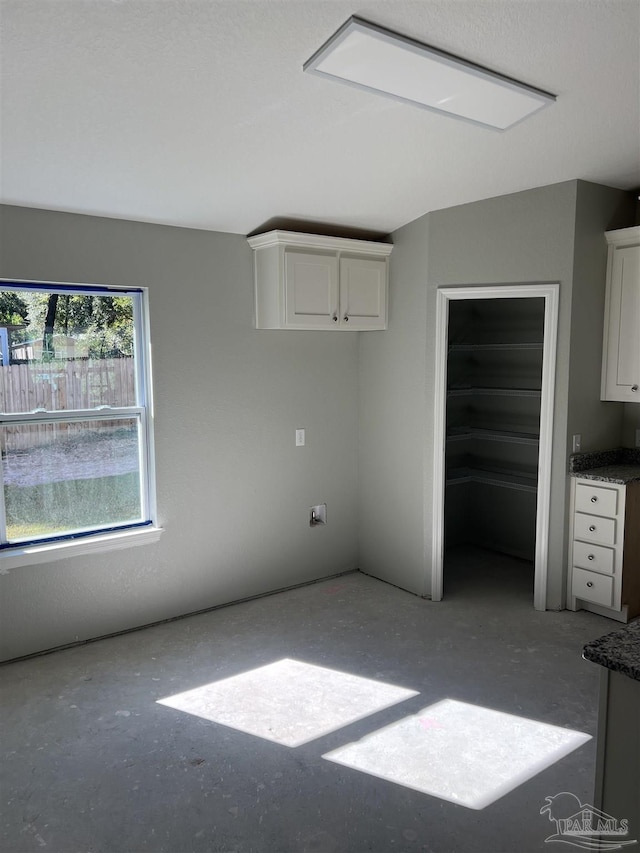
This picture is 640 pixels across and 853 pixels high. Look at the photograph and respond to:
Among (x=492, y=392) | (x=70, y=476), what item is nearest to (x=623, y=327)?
(x=492, y=392)

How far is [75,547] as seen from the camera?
3.33 meters

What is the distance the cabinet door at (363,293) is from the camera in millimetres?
3934

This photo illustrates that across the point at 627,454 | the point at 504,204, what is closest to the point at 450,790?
the point at 627,454

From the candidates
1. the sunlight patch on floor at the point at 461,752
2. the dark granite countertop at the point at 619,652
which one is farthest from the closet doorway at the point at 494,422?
the dark granite countertop at the point at 619,652

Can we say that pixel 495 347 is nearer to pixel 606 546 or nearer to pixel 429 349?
pixel 429 349

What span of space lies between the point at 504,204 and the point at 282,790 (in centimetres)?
321

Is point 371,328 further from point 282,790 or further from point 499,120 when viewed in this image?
point 282,790

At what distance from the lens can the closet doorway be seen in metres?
4.81

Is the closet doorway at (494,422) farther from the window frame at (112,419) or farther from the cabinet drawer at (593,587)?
the window frame at (112,419)

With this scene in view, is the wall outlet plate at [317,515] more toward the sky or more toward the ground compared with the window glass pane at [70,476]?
more toward the ground

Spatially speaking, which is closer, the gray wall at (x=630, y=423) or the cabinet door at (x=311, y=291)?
the cabinet door at (x=311, y=291)

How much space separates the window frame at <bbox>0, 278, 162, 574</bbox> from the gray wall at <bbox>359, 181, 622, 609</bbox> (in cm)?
157

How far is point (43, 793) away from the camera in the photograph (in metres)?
2.28

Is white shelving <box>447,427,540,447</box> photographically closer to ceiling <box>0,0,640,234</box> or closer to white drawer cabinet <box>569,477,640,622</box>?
white drawer cabinet <box>569,477,640,622</box>
